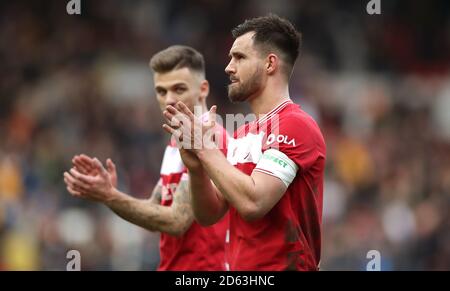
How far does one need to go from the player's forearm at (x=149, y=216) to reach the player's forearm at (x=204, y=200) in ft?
2.68

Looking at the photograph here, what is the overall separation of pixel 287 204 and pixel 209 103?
9.51 m

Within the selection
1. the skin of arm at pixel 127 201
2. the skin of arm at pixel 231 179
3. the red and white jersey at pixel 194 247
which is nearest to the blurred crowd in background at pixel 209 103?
the red and white jersey at pixel 194 247

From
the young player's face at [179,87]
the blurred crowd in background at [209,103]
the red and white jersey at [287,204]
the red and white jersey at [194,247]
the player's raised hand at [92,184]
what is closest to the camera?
the red and white jersey at [287,204]

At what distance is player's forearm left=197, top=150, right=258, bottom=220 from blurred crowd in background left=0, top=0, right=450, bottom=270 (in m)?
6.45

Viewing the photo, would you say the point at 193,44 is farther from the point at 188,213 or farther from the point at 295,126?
the point at 295,126

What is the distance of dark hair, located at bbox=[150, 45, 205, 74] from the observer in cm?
680

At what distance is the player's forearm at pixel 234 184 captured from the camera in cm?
477

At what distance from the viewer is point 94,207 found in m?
12.1

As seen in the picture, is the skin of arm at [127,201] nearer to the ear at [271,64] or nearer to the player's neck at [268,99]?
the player's neck at [268,99]

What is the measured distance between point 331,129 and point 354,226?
238cm

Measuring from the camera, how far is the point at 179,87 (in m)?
6.75

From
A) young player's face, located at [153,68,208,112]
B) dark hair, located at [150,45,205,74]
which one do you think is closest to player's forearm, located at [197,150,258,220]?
young player's face, located at [153,68,208,112]

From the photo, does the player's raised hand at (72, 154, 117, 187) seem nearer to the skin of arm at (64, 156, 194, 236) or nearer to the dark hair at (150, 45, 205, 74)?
the skin of arm at (64, 156, 194, 236)
